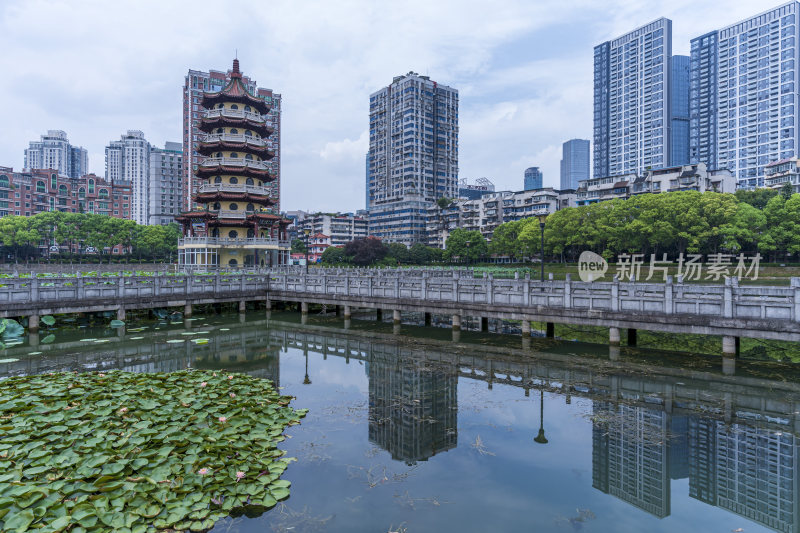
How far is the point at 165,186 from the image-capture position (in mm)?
120875

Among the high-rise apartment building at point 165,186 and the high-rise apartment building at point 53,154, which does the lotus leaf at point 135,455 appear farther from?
the high-rise apartment building at point 53,154

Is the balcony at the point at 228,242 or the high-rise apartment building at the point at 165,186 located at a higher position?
the high-rise apartment building at the point at 165,186

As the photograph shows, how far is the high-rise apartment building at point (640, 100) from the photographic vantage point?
124 meters

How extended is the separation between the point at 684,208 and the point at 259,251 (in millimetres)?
46012

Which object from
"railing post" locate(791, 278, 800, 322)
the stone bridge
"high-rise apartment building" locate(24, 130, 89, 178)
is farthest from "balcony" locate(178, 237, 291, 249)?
"high-rise apartment building" locate(24, 130, 89, 178)

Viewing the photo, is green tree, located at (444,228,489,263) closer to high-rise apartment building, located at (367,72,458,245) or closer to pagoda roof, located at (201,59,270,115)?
high-rise apartment building, located at (367,72,458,245)

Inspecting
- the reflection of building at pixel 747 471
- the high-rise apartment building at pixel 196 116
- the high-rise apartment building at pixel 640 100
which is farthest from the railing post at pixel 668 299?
the high-rise apartment building at pixel 640 100

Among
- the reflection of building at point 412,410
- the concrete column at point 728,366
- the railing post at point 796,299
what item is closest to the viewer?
the reflection of building at point 412,410

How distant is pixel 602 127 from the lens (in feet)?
480

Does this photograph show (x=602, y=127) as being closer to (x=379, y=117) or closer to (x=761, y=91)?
(x=761, y=91)

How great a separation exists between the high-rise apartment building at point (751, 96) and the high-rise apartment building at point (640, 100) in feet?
28.6

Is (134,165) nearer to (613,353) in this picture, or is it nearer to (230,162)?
(230,162)

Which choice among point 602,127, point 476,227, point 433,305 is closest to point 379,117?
point 476,227

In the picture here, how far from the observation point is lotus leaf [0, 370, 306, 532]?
5.44 m
